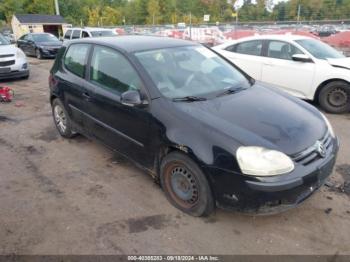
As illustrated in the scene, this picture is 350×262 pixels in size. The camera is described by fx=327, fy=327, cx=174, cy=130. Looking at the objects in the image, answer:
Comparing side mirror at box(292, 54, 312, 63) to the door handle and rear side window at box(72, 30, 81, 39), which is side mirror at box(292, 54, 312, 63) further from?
rear side window at box(72, 30, 81, 39)

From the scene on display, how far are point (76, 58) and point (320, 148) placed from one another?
3.49m

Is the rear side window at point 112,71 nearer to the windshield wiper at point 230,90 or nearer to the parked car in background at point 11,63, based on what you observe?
the windshield wiper at point 230,90

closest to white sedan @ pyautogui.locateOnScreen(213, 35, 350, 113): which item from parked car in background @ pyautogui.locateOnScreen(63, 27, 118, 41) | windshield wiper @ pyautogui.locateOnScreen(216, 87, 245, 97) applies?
windshield wiper @ pyautogui.locateOnScreen(216, 87, 245, 97)

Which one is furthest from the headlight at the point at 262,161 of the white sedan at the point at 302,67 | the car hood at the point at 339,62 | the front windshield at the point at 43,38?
the front windshield at the point at 43,38

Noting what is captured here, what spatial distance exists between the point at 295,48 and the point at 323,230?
4.78 metres

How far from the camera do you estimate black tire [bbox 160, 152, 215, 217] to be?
303cm

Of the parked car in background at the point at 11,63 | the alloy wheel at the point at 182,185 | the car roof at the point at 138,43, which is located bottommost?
the alloy wheel at the point at 182,185

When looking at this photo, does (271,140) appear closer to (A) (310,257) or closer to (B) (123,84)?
(A) (310,257)

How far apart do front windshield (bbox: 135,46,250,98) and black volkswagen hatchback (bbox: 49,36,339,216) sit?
13 millimetres

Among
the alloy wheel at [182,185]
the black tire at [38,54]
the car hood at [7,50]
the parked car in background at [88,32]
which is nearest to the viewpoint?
the alloy wheel at [182,185]

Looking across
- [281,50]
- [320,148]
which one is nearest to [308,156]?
[320,148]

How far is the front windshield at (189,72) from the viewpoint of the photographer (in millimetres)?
3555

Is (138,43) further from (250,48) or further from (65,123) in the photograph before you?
(250,48)

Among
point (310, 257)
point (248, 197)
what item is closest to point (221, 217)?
point (248, 197)
